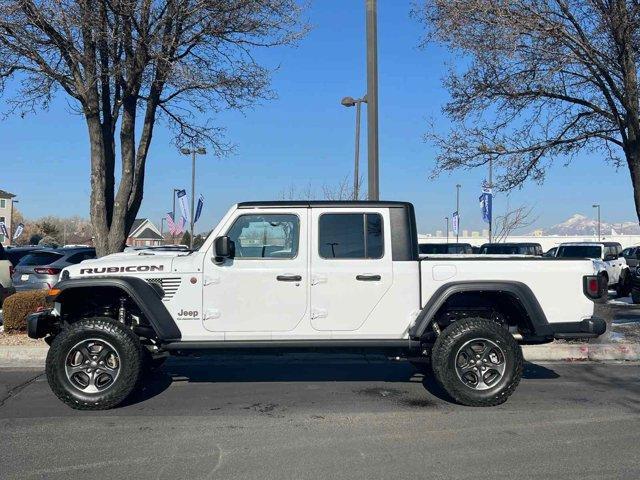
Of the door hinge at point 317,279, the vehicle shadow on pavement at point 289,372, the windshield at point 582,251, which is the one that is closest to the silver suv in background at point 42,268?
the vehicle shadow on pavement at point 289,372

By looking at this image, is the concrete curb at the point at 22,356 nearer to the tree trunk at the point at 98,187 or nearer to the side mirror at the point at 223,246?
the tree trunk at the point at 98,187

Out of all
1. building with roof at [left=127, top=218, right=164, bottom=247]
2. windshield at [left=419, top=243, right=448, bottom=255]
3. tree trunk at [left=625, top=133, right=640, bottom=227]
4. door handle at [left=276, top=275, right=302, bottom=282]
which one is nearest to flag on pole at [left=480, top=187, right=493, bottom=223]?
windshield at [left=419, top=243, right=448, bottom=255]

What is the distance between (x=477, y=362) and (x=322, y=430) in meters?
1.79

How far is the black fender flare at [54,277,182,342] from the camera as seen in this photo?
5.84m

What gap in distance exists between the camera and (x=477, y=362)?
610cm

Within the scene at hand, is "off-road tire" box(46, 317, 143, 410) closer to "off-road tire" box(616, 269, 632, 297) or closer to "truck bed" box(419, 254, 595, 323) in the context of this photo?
"truck bed" box(419, 254, 595, 323)

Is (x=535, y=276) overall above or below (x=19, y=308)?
above

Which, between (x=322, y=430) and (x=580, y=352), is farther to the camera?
(x=580, y=352)

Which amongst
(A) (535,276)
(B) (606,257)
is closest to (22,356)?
(A) (535,276)

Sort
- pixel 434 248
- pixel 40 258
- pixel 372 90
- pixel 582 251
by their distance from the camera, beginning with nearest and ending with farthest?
1. pixel 372 90
2. pixel 40 258
3. pixel 582 251
4. pixel 434 248

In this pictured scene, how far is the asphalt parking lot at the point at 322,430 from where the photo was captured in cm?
450

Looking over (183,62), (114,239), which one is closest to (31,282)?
(114,239)

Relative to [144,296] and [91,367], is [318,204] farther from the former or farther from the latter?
[91,367]

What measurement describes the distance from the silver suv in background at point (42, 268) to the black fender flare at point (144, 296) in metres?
8.70
